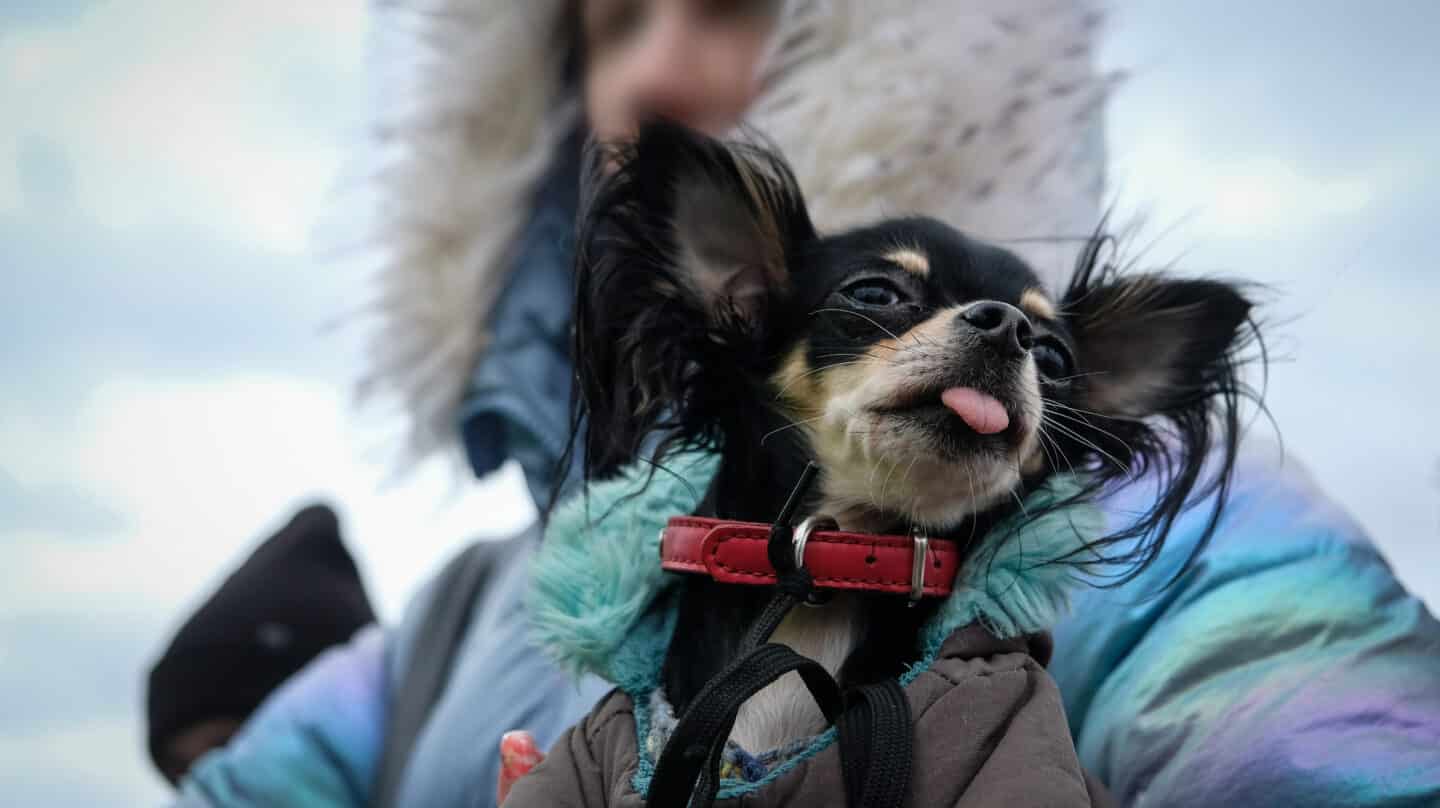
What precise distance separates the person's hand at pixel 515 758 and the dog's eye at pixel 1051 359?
0.39 meters

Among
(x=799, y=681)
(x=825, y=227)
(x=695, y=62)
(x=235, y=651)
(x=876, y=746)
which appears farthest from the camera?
(x=235, y=651)

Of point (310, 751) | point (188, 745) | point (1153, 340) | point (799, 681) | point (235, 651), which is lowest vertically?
point (188, 745)

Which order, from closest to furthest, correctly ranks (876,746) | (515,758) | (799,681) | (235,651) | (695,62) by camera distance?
(876,746), (799,681), (515,758), (695,62), (235,651)

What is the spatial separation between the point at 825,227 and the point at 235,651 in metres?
1.21

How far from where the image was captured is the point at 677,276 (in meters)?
0.77

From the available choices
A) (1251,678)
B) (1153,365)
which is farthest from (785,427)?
(1251,678)

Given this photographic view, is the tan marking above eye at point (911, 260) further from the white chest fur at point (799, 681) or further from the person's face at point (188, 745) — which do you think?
the person's face at point (188, 745)

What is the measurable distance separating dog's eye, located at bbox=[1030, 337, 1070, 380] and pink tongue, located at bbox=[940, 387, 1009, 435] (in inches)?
3.2

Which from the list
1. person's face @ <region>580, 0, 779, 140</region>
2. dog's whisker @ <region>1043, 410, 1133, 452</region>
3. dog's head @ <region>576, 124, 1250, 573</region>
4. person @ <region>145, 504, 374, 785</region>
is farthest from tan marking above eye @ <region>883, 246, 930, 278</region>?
person @ <region>145, 504, 374, 785</region>

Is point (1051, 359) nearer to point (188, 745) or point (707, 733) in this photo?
point (707, 733)

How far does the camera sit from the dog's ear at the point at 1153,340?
2.48ft

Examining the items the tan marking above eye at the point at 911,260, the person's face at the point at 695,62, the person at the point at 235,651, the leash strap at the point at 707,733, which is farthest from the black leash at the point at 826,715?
the person at the point at 235,651

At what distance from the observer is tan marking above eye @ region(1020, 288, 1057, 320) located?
69 cm

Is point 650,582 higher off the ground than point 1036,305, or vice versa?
point 1036,305
